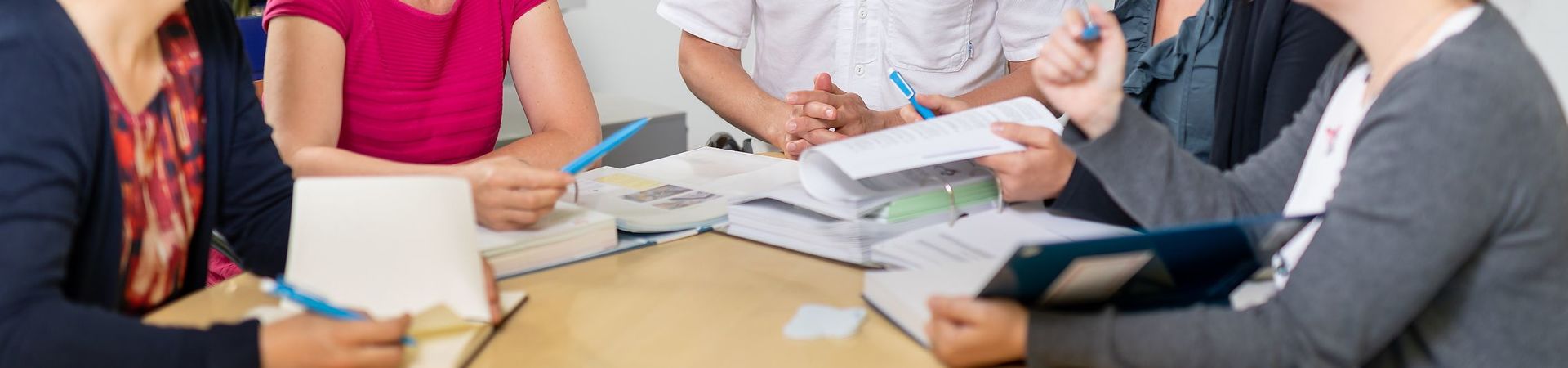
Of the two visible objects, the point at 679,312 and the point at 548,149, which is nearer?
the point at 679,312

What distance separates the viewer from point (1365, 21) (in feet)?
2.83

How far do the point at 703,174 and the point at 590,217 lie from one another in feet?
1.13

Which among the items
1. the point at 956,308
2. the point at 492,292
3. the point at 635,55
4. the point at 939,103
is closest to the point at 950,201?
the point at 939,103

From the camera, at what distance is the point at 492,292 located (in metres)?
0.99

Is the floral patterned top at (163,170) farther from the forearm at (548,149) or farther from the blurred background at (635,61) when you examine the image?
the blurred background at (635,61)

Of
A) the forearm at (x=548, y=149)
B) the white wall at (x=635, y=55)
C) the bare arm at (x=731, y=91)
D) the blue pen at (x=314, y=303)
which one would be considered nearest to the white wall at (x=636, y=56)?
the white wall at (x=635, y=55)

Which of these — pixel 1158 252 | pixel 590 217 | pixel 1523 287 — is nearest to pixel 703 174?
pixel 590 217

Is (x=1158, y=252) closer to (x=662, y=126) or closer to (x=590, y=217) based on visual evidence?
(x=590, y=217)

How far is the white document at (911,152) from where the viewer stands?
3.72ft

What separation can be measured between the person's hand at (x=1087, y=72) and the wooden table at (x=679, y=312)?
0.26 m

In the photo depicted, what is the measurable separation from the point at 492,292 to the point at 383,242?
0.12 meters

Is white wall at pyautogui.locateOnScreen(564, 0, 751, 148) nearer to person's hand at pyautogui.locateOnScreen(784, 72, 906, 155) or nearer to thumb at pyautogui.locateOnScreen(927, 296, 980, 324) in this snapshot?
person's hand at pyautogui.locateOnScreen(784, 72, 906, 155)

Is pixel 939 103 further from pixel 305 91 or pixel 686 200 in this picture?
pixel 305 91

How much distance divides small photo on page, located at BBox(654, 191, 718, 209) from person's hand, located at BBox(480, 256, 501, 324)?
330 mm
